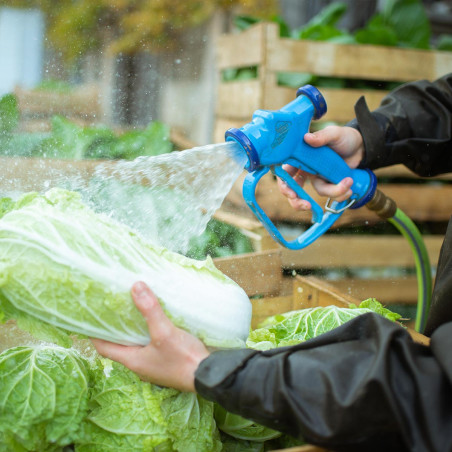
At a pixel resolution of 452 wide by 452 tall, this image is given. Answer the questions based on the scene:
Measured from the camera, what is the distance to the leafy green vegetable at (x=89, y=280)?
3.93 ft

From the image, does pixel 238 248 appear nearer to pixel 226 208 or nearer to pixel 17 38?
pixel 226 208

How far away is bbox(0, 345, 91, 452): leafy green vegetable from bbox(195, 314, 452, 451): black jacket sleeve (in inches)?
14.1

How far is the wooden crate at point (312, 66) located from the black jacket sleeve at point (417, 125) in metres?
1.00

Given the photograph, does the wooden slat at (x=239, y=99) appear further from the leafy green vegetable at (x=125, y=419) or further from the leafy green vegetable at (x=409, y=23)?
the leafy green vegetable at (x=125, y=419)

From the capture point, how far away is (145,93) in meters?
2.82

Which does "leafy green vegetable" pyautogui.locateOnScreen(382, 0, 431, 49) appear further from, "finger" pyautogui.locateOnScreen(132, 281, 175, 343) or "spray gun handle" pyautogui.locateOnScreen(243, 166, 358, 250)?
"finger" pyautogui.locateOnScreen(132, 281, 175, 343)

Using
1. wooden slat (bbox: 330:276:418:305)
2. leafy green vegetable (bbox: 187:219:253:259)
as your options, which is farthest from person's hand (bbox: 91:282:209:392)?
wooden slat (bbox: 330:276:418:305)

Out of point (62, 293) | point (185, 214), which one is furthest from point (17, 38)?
point (62, 293)

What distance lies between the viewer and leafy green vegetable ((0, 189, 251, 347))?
1198mm

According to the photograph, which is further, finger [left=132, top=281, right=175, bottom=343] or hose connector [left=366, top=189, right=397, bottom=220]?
hose connector [left=366, top=189, right=397, bottom=220]

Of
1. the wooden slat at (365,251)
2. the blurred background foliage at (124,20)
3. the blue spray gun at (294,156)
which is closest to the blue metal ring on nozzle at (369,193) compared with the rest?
the blue spray gun at (294,156)

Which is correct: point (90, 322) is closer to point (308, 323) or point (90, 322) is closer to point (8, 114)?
point (308, 323)

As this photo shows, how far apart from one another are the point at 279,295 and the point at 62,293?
1.10 m

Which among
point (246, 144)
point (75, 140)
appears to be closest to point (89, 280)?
point (246, 144)
